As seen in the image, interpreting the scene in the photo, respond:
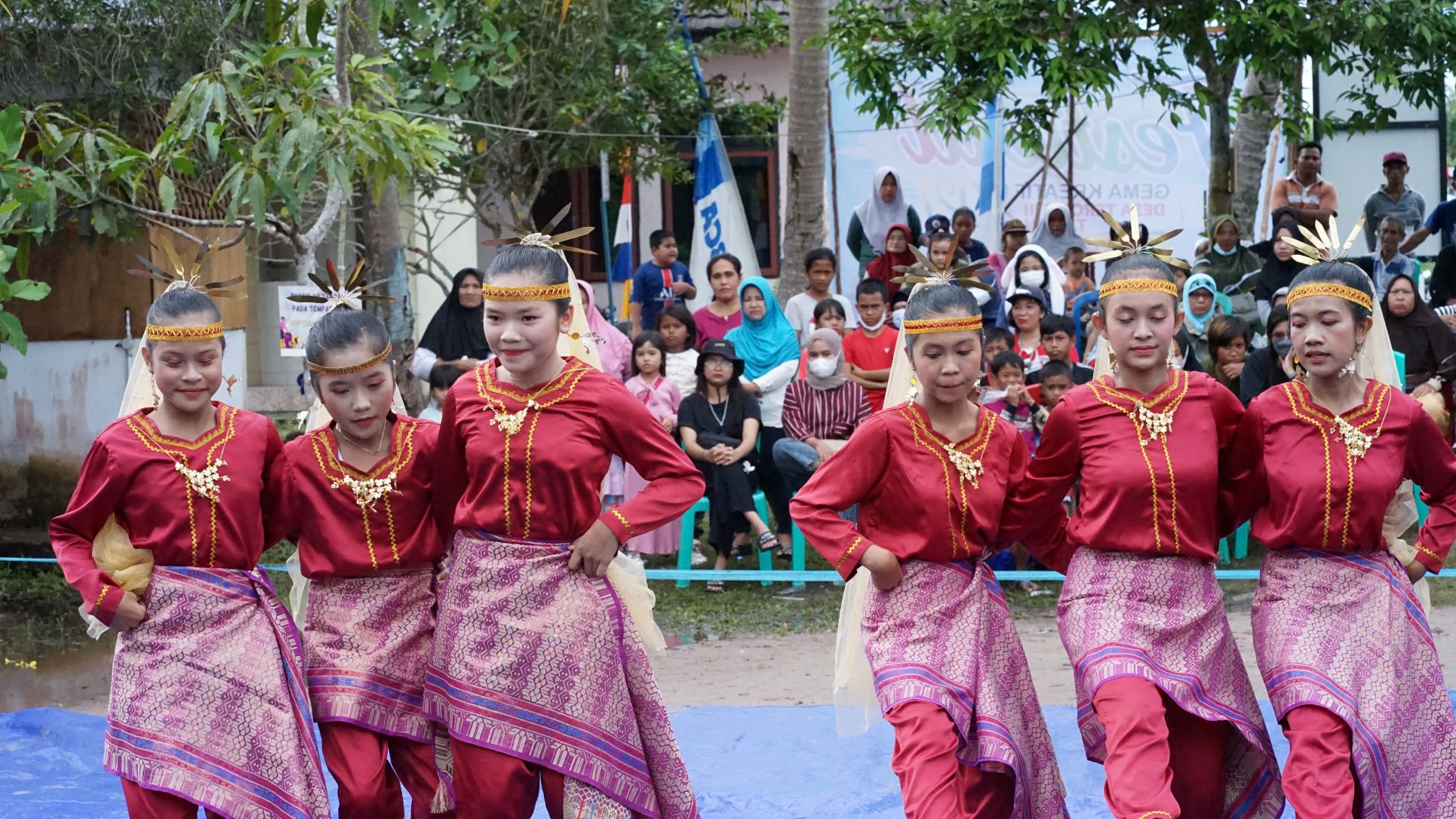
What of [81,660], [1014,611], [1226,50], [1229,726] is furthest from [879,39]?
[1229,726]

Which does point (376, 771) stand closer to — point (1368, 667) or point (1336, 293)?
point (1368, 667)

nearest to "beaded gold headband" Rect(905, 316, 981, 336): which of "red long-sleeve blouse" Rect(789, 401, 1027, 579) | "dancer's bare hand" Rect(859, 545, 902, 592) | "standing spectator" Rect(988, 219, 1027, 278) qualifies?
"red long-sleeve blouse" Rect(789, 401, 1027, 579)

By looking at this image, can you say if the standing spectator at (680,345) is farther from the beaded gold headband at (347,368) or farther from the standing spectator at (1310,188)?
the beaded gold headband at (347,368)

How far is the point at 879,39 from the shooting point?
10539 mm

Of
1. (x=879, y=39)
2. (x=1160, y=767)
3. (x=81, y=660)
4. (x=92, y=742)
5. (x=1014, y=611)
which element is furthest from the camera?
(x=879, y=39)

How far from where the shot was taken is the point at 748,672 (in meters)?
7.66

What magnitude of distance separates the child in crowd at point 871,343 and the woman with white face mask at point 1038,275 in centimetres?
114

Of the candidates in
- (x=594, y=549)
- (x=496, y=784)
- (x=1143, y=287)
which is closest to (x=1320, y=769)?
(x=1143, y=287)

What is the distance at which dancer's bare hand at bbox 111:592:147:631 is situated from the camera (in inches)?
172

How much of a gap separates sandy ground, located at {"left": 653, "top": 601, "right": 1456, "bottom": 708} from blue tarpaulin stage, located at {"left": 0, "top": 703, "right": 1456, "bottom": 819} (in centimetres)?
34

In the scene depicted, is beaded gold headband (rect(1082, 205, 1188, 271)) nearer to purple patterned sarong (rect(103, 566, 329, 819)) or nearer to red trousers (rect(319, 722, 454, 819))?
red trousers (rect(319, 722, 454, 819))

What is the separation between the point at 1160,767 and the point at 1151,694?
0.21 m

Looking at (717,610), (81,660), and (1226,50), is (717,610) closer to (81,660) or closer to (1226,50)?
(81,660)

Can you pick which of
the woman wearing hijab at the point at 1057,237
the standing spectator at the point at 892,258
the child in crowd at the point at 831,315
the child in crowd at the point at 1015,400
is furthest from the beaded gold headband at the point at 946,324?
the woman wearing hijab at the point at 1057,237
